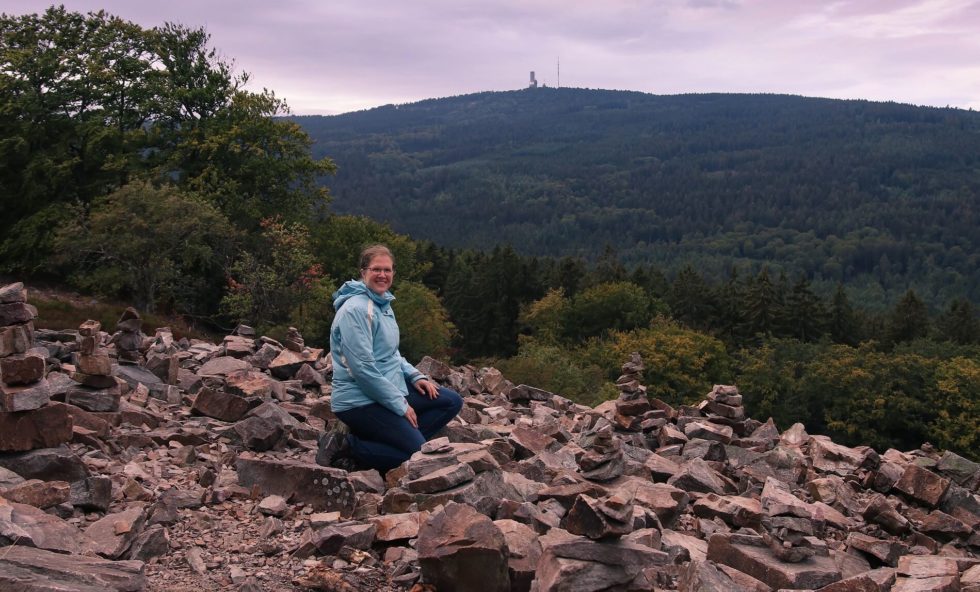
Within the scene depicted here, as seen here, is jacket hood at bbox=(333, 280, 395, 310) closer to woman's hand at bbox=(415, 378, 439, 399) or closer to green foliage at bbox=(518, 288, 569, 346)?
woman's hand at bbox=(415, 378, 439, 399)

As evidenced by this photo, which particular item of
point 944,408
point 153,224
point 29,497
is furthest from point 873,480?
point 944,408

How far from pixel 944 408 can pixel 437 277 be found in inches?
2008

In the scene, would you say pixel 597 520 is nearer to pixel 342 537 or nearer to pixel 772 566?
pixel 342 537

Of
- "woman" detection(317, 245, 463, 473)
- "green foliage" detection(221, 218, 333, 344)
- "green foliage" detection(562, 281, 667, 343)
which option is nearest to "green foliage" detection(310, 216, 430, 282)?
"green foliage" detection(221, 218, 333, 344)

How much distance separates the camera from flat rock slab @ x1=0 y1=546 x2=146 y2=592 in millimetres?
4704

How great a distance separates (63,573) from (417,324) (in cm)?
4067

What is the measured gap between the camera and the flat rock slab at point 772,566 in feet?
22.4

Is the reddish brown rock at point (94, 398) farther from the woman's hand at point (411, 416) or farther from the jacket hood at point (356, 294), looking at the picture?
the woman's hand at point (411, 416)

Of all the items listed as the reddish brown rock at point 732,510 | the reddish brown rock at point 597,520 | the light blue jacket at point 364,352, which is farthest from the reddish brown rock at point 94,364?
the reddish brown rock at point 732,510

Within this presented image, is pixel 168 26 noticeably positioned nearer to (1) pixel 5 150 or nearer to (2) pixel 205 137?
(2) pixel 205 137

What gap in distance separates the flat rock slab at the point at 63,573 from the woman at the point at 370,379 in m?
3.03

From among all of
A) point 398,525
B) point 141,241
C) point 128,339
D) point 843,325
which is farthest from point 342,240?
point 398,525

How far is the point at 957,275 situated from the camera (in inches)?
6240

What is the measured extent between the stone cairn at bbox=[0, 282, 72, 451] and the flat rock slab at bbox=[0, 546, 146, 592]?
2.68 m
